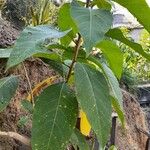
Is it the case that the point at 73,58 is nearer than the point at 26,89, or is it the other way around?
the point at 73,58

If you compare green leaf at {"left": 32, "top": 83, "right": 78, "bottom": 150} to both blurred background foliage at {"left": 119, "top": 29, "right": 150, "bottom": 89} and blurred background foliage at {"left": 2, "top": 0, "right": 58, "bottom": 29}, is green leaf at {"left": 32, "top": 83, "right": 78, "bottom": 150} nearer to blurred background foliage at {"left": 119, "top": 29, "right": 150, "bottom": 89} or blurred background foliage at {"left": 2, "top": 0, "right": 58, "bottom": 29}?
blurred background foliage at {"left": 2, "top": 0, "right": 58, "bottom": 29}

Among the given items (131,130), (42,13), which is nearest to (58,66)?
(131,130)

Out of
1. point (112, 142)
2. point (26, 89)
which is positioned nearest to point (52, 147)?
point (26, 89)

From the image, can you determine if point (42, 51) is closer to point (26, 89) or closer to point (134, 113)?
point (26, 89)

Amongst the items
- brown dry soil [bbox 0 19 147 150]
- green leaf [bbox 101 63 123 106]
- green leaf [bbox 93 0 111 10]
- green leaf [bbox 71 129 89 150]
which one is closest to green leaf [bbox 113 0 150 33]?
green leaf [bbox 93 0 111 10]

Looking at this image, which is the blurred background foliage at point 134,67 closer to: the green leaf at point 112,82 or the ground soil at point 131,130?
the ground soil at point 131,130

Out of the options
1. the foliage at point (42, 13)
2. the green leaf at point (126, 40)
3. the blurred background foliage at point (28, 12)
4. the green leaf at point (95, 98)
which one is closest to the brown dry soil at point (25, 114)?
the green leaf at point (95, 98)

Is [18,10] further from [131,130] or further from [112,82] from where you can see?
[112,82]
